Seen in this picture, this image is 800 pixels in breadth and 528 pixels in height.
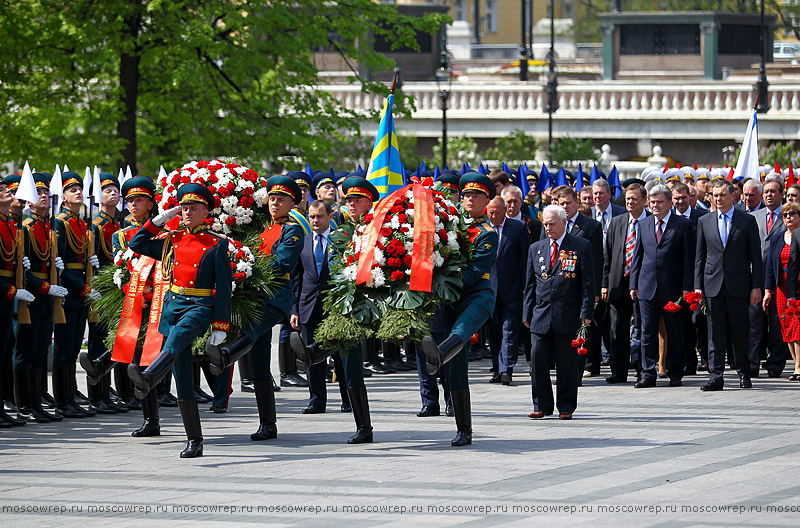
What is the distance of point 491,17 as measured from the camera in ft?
312

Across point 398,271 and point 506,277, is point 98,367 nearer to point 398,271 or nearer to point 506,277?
point 398,271

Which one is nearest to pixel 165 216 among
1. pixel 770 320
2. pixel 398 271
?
pixel 398 271

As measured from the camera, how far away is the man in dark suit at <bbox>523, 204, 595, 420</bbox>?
12797 mm

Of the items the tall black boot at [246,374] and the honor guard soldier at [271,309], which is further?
the tall black boot at [246,374]

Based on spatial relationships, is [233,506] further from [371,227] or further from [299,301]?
[299,301]

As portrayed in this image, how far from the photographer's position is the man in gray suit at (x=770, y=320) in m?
16.1

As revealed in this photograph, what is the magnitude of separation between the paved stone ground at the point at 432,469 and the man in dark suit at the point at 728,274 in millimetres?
777

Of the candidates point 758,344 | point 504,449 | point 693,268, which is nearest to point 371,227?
point 504,449

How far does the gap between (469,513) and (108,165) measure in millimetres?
18669

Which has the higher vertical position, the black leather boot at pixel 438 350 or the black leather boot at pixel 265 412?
the black leather boot at pixel 438 350

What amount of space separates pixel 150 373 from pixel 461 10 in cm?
8584

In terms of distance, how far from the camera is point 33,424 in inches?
521

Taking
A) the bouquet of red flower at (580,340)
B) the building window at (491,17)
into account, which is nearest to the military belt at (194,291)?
the bouquet of red flower at (580,340)

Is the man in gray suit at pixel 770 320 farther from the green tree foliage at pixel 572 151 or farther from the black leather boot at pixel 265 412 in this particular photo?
the green tree foliage at pixel 572 151
